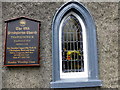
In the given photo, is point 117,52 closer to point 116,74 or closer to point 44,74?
point 116,74

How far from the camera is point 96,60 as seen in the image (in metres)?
3.29

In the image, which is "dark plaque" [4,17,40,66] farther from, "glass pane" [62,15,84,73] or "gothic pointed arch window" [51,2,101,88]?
"glass pane" [62,15,84,73]

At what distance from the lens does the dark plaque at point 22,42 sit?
10.2 ft

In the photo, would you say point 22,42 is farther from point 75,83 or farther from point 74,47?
point 75,83

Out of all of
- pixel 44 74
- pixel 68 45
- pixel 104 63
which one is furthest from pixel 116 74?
pixel 44 74

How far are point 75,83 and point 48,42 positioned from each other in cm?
138

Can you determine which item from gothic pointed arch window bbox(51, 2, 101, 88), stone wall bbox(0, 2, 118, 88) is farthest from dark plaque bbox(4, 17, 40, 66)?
gothic pointed arch window bbox(51, 2, 101, 88)

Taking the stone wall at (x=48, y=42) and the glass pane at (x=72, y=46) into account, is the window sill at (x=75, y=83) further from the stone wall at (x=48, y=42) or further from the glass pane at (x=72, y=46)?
the glass pane at (x=72, y=46)

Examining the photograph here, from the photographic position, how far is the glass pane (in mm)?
3439

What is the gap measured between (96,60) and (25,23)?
2288 mm

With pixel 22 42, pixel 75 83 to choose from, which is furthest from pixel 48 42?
pixel 75 83

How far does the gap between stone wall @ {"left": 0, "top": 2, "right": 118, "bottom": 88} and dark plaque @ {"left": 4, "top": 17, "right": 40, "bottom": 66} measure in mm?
174

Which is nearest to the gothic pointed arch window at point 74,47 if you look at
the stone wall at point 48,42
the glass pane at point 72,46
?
the glass pane at point 72,46

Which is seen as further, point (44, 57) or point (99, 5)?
point (99, 5)
